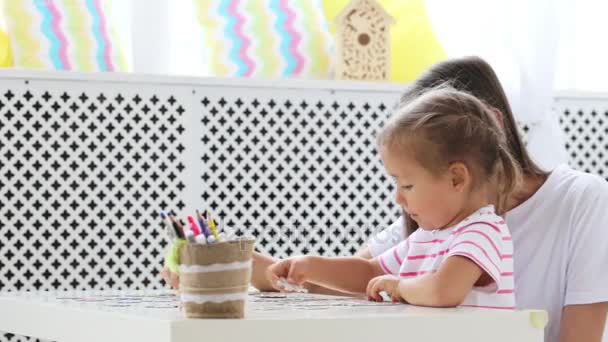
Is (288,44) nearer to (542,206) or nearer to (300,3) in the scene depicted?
(300,3)

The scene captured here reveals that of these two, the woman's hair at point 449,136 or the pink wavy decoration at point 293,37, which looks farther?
the pink wavy decoration at point 293,37

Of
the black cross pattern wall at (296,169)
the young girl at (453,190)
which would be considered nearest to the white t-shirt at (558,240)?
the young girl at (453,190)

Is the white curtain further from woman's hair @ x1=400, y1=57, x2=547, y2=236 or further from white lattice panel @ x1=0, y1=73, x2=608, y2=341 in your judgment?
woman's hair @ x1=400, y1=57, x2=547, y2=236

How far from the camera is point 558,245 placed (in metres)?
1.46

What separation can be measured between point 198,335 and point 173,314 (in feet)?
0.36

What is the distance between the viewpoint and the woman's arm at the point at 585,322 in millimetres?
1391

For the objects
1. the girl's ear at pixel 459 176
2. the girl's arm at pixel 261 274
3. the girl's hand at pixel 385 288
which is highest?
the girl's ear at pixel 459 176

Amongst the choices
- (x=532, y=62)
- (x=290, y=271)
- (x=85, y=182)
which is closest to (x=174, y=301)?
(x=290, y=271)

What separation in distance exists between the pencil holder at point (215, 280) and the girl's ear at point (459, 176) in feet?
1.27

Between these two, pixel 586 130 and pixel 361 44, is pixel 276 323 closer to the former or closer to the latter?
pixel 361 44

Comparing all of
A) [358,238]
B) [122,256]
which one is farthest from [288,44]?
[122,256]

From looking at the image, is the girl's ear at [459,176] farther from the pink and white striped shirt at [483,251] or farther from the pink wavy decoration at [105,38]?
the pink wavy decoration at [105,38]

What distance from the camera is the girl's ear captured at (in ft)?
4.06

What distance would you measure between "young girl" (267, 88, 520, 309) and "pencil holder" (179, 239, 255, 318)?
0.94 ft
